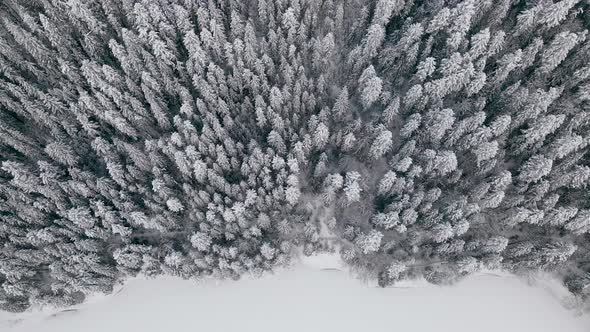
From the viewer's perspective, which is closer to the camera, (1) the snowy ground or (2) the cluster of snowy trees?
(2) the cluster of snowy trees

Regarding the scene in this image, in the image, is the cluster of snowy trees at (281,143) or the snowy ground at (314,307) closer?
the cluster of snowy trees at (281,143)

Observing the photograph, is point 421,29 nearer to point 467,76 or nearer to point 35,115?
point 467,76

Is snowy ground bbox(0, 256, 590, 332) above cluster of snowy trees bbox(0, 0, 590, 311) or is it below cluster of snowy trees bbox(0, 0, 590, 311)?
below

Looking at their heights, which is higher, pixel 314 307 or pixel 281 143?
pixel 281 143

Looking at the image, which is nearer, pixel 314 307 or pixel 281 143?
pixel 281 143

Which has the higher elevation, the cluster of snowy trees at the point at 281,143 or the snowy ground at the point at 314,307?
the cluster of snowy trees at the point at 281,143
